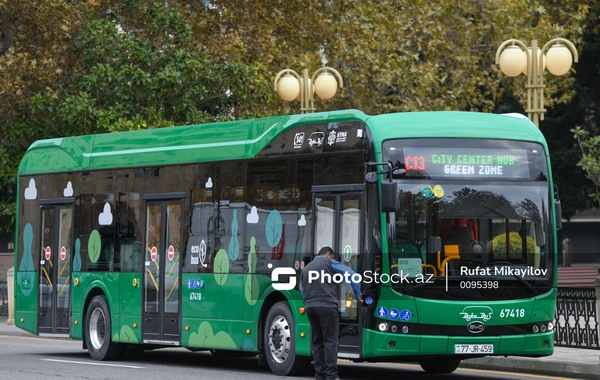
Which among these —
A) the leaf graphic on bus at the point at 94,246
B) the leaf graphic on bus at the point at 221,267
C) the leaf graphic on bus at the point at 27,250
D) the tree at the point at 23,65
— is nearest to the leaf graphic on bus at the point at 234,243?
A: the leaf graphic on bus at the point at 221,267

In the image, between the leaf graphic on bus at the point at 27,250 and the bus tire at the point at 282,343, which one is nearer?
the bus tire at the point at 282,343

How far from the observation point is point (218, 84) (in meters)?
32.0

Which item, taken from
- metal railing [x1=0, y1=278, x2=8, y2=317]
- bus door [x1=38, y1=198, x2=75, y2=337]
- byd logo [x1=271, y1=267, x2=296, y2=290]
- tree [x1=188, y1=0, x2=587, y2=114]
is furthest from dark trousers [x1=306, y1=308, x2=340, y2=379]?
tree [x1=188, y1=0, x2=587, y2=114]

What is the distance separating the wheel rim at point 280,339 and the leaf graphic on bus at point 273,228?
953mm

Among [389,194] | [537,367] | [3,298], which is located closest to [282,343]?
[389,194]

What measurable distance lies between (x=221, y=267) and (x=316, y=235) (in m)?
2.27

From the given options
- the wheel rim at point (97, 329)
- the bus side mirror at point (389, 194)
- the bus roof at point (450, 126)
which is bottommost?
the wheel rim at point (97, 329)

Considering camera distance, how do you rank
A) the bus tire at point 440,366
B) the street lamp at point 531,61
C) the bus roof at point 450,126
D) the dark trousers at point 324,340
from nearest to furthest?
the dark trousers at point 324,340
the bus roof at point 450,126
the bus tire at point 440,366
the street lamp at point 531,61

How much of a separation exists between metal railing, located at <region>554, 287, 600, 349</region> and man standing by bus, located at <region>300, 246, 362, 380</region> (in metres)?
5.82

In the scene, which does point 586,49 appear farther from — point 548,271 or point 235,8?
point 548,271

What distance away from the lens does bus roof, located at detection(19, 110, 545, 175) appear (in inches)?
605

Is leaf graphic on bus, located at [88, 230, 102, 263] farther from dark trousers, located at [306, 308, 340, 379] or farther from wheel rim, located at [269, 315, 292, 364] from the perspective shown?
dark trousers, located at [306, 308, 340, 379]

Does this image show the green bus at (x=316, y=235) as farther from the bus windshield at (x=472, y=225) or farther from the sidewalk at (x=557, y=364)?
the sidewalk at (x=557, y=364)

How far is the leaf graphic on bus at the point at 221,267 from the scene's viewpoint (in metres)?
17.7
